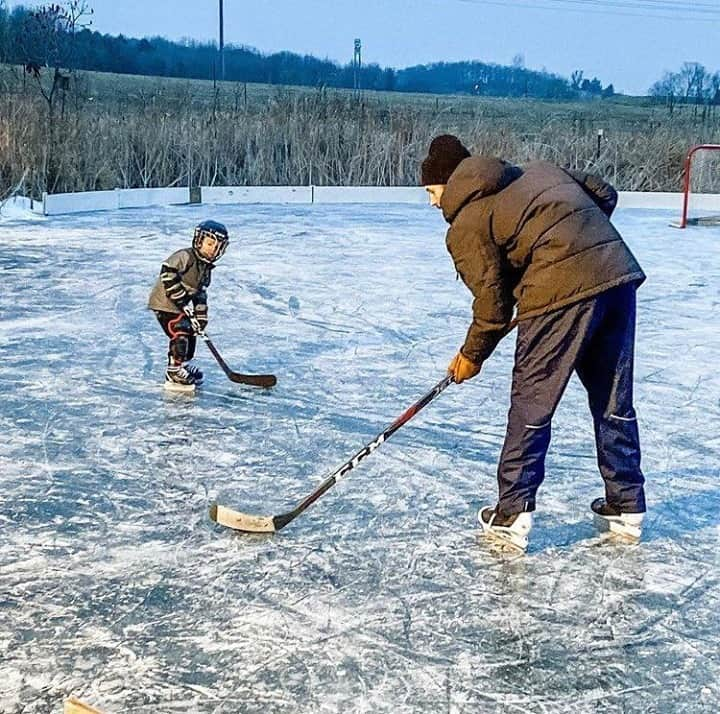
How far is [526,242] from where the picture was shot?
8.29 ft

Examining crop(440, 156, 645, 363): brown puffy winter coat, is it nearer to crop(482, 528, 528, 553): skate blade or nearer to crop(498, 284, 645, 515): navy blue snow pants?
crop(498, 284, 645, 515): navy blue snow pants

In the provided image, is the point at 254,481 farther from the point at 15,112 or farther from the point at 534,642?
the point at 15,112

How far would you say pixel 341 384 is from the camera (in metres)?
4.45

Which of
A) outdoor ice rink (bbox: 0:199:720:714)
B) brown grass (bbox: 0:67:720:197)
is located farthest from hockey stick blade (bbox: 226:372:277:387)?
brown grass (bbox: 0:67:720:197)

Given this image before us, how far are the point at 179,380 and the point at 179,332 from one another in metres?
0.20

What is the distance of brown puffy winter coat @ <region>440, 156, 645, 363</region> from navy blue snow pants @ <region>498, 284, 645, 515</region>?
55 millimetres

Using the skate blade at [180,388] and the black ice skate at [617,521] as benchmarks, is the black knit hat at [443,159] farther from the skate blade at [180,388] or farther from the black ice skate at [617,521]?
the skate blade at [180,388]

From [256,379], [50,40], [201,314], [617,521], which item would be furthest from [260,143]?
[617,521]

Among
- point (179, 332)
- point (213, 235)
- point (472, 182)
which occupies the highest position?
point (472, 182)

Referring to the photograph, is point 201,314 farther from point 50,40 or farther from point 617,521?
point 50,40

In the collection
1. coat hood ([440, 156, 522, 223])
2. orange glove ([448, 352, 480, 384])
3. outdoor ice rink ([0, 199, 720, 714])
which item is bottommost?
outdoor ice rink ([0, 199, 720, 714])

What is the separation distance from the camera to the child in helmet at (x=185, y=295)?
397cm

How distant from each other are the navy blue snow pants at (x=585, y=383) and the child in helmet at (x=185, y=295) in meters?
1.69

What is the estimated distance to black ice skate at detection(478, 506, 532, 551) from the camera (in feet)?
8.96
